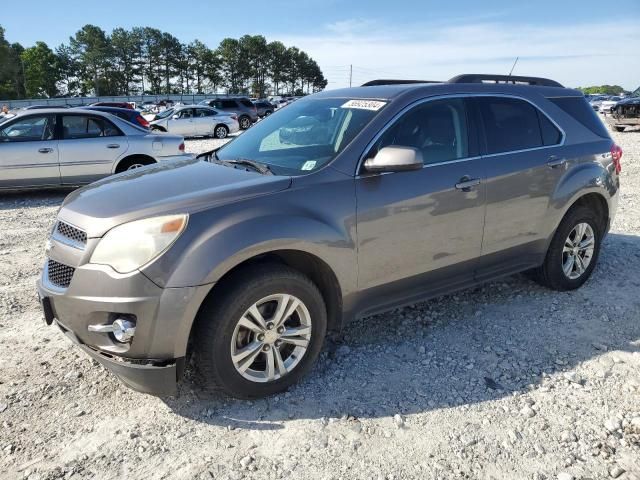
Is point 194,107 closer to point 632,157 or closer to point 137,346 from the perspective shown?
point 632,157

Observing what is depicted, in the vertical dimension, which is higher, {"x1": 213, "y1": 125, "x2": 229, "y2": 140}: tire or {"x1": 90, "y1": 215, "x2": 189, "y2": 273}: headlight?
{"x1": 90, "y1": 215, "x2": 189, "y2": 273}: headlight

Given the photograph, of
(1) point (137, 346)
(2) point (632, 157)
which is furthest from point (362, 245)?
(2) point (632, 157)

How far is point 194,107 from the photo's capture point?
23219mm

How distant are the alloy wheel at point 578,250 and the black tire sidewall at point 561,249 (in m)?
0.04

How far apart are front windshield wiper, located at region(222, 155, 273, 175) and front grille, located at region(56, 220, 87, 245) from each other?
112 cm

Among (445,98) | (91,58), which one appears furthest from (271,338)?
(91,58)

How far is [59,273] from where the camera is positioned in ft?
9.57

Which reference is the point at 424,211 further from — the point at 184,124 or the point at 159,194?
the point at 184,124

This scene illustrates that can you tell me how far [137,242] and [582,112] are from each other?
13.1 feet

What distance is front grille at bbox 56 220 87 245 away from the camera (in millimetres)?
2812

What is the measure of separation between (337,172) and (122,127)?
7235 millimetres

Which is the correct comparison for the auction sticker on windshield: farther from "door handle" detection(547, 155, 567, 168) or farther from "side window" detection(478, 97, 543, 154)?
"door handle" detection(547, 155, 567, 168)

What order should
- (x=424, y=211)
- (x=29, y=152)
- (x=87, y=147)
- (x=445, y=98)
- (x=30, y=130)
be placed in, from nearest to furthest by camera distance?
(x=424, y=211) → (x=445, y=98) → (x=29, y=152) → (x=30, y=130) → (x=87, y=147)

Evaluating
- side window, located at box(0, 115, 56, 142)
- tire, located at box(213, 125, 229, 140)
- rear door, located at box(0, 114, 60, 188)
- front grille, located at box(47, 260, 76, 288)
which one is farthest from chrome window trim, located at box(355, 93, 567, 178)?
tire, located at box(213, 125, 229, 140)
